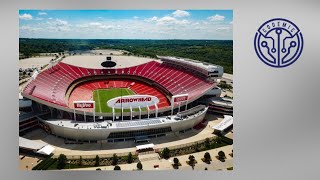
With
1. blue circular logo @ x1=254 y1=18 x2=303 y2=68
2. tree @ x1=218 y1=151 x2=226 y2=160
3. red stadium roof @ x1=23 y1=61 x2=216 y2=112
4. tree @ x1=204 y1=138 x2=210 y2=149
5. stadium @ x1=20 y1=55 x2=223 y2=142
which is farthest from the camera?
red stadium roof @ x1=23 y1=61 x2=216 y2=112

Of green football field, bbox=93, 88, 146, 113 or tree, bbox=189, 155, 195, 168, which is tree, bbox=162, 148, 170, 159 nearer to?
tree, bbox=189, 155, 195, 168

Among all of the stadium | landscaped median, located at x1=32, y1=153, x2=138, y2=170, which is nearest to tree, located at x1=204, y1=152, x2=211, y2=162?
the stadium

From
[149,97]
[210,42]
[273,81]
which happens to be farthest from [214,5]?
[149,97]

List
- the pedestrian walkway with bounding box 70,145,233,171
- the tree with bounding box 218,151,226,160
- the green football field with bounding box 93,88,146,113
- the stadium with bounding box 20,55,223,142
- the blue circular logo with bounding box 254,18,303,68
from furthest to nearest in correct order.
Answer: the green football field with bounding box 93,88,146,113 < the stadium with bounding box 20,55,223,142 < the tree with bounding box 218,151,226,160 < the pedestrian walkway with bounding box 70,145,233,171 < the blue circular logo with bounding box 254,18,303,68

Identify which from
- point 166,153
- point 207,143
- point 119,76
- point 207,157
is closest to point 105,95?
point 119,76

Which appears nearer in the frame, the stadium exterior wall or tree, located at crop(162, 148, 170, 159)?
tree, located at crop(162, 148, 170, 159)

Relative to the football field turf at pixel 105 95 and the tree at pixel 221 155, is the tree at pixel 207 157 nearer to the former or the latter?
the tree at pixel 221 155

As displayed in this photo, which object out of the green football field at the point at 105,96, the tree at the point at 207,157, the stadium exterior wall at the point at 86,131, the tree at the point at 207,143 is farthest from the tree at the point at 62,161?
the tree at the point at 207,143
